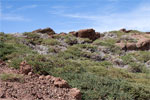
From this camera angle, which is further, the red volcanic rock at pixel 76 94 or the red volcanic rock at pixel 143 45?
the red volcanic rock at pixel 143 45

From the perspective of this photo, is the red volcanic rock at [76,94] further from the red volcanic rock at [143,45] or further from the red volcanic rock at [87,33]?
the red volcanic rock at [87,33]

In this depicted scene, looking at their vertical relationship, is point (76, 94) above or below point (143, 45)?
below

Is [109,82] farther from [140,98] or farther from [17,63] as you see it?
[17,63]

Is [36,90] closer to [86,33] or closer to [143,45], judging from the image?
[143,45]

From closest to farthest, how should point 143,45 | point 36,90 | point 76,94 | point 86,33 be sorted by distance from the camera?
point 36,90 → point 76,94 → point 143,45 → point 86,33

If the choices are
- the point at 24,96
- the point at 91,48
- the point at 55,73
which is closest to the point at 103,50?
the point at 91,48

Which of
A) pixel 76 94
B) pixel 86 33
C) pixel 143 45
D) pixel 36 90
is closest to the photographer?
pixel 36 90

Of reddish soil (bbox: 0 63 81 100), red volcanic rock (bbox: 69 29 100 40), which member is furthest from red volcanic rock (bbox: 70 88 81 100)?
red volcanic rock (bbox: 69 29 100 40)

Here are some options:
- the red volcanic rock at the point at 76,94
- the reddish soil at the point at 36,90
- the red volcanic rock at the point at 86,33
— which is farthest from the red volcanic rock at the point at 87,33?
the red volcanic rock at the point at 76,94

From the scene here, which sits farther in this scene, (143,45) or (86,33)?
(86,33)

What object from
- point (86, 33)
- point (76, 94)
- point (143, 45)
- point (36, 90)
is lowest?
point (76, 94)

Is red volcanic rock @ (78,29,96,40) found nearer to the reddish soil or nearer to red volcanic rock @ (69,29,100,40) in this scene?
red volcanic rock @ (69,29,100,40)

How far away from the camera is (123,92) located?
5.98 m

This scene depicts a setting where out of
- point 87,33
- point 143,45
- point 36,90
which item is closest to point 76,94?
point 36,90
